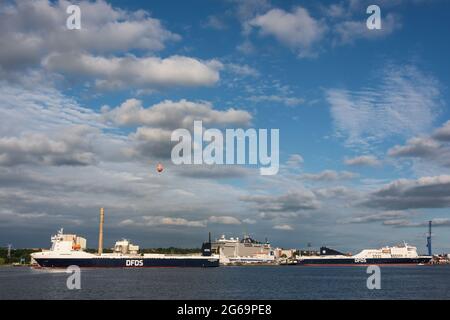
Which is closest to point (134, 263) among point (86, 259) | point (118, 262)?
point (118, 262)

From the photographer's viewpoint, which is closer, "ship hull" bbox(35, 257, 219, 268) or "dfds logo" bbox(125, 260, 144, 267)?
"ship hull" bbox(35, 257, 219, 268)

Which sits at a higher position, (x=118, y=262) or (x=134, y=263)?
(x=118, y=262)

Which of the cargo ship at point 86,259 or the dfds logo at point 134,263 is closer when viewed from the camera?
the cargo ship at point 86,259

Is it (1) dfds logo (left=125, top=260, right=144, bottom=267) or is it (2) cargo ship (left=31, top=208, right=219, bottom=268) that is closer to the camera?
(2) cargo ship (left=31, top=208, right=219, bottom=268)

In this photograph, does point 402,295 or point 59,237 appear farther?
point 59,237

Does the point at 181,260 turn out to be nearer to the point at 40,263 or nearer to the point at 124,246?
the point at 124,246

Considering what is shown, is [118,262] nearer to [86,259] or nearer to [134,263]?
[134,263]
